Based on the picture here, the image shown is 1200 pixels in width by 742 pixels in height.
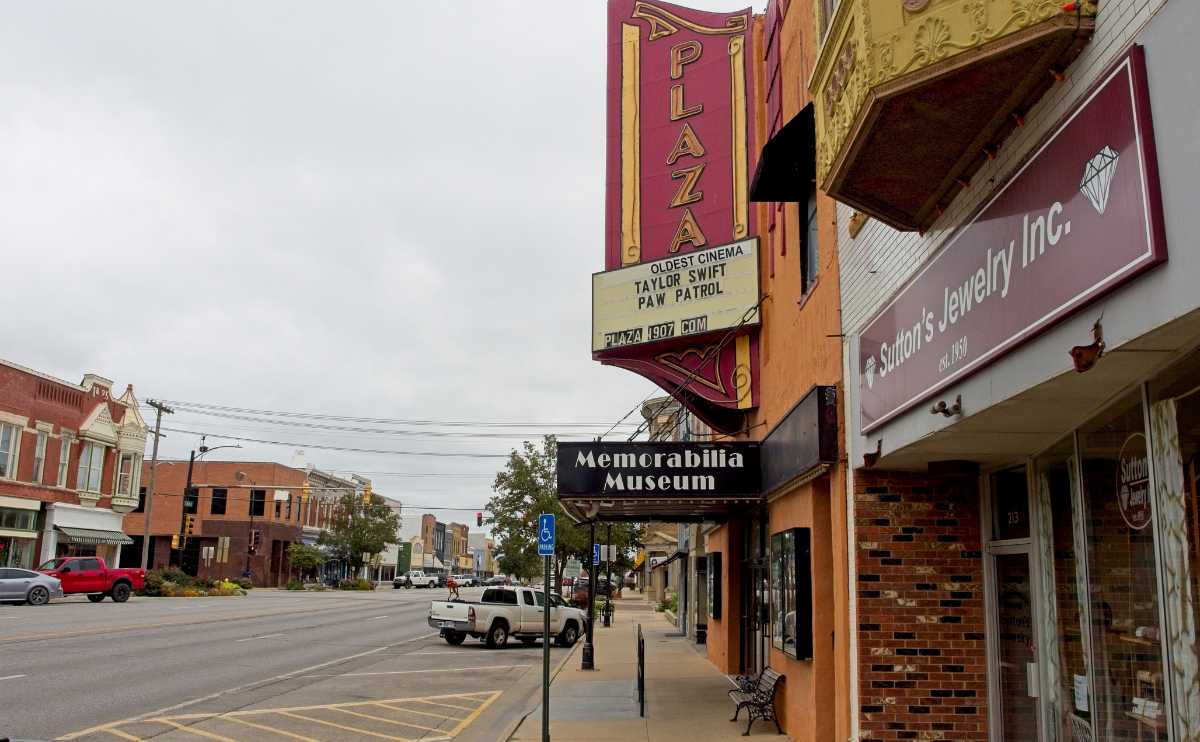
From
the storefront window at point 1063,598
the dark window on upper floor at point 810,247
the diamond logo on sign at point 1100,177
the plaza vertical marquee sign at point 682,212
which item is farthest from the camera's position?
the plaza vertical marquee sign at point 682,212

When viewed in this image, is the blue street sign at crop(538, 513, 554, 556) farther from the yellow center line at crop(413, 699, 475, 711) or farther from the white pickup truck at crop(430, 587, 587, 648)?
the white pickup truck at crop(430, 587, 587, 648)

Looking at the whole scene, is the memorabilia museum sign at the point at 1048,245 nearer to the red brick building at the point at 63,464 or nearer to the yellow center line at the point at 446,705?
the yellow center line at the point at 446,705

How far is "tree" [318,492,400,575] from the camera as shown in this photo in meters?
78.3

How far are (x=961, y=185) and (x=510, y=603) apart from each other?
21492 mm

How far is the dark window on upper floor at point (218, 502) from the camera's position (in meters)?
78.2

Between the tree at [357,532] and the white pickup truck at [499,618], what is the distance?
53855 mm

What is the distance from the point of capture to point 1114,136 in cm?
421

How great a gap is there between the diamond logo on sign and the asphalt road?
9813 millimetres

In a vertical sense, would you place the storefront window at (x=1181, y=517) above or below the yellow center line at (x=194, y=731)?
above

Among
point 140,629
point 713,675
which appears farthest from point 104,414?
point 713,675

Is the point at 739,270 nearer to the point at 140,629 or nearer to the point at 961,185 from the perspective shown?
the point at 961,185

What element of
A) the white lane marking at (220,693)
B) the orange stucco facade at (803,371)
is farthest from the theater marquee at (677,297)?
the white lane marking at (220,693)

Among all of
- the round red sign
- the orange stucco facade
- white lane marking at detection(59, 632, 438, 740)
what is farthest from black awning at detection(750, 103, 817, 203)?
white lane marking at detection(59, 632, 438, 740)

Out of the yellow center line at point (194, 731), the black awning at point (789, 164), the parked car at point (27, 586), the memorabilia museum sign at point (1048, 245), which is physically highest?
the black awning at point (789, 164)
